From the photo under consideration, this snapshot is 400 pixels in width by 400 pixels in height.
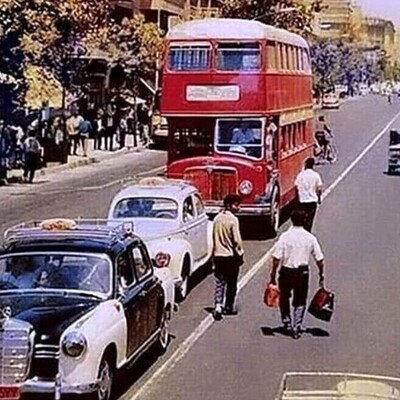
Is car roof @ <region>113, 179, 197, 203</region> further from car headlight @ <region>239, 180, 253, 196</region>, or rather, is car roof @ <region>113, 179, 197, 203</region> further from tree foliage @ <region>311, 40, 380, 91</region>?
tree foliage @ <region>311, 40, 380, 91</region>

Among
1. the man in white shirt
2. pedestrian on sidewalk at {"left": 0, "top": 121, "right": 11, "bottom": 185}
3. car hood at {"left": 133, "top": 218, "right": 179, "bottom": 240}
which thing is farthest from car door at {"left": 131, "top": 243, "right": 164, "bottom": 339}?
pedestrian on sidewalk at {"left": 0, "top": 121, "right": 11, "bottom": 185}

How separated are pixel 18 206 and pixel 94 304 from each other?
841 inches

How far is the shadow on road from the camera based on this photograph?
1650 cm

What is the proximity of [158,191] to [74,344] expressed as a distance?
349 inches

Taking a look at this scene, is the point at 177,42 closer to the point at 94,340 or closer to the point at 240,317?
the point at 240,317

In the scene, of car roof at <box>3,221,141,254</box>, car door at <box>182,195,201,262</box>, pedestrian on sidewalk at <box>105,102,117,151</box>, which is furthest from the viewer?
pedestrian on sidewalk at <box>105,102,117,151</box>

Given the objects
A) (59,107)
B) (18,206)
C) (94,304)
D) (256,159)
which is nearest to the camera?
(94,304)

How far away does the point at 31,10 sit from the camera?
44156 mm

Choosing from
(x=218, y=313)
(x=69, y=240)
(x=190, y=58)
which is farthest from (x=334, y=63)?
(x=69, y=240)

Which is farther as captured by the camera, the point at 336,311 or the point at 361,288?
the point at 361,288

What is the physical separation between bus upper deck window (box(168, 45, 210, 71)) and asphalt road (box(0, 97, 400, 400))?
3664mm

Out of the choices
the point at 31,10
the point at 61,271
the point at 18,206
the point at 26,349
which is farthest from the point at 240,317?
the point at 31,10

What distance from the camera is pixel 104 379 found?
12.4m

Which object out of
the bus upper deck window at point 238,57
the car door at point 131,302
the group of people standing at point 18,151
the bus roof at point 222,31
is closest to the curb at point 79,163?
the group of people standing at point 18,151
